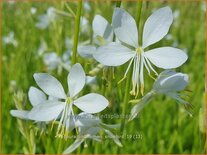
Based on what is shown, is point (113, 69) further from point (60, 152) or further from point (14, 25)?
point (14, 25)

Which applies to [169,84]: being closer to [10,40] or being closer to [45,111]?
[45,111]

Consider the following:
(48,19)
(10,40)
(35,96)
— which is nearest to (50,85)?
(35,96)

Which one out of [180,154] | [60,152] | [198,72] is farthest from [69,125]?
[198,72]

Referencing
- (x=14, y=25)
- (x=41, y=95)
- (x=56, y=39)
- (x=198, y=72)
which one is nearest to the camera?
(x=41, y=95)

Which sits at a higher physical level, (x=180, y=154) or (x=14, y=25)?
(x=14, y=25)

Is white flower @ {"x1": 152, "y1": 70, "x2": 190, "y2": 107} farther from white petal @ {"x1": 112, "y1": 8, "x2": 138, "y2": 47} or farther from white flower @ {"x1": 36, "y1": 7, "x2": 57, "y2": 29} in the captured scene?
white flower @ {"x1": 36, "y1": 7, "x2": 57, "y2": 29}

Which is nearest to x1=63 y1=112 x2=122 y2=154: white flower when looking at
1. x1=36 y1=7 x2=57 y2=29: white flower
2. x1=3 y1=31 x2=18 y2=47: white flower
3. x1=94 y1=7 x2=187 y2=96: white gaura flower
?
x1=94 y1=7 x2=187 y2=96: white gaura flower

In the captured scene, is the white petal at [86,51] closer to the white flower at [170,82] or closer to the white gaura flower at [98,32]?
the white gaura flower at [98,32]
